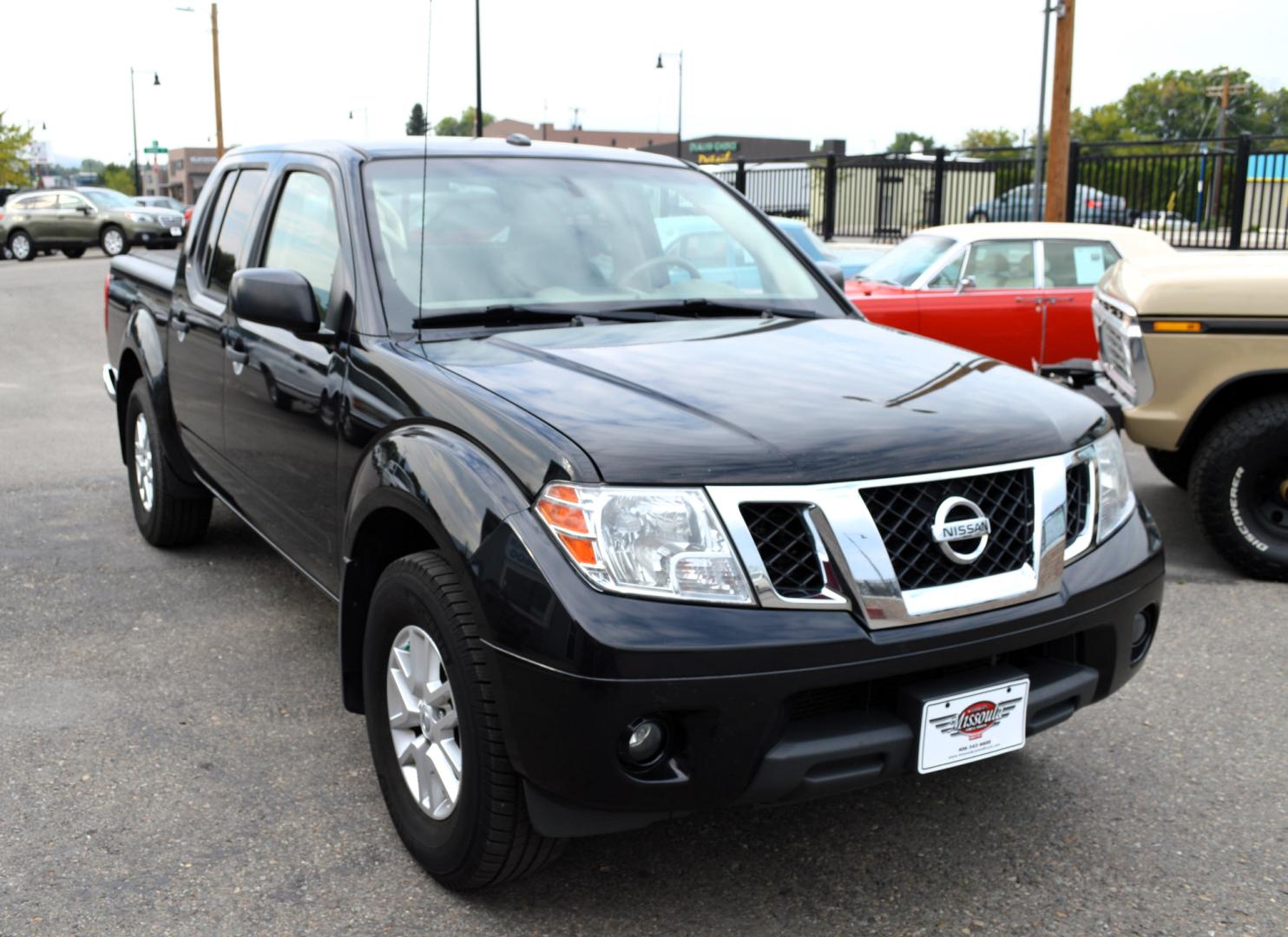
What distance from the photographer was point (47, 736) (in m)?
3.80

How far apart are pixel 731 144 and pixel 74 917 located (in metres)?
108

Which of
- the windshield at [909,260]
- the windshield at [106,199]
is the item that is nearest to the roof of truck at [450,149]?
the windshield at [909,260]

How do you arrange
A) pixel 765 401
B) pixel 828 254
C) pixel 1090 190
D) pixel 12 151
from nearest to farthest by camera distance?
1. pixel 765 401
2. pixel 828 254
3. pixel 1090 190
4. pixel 12 151

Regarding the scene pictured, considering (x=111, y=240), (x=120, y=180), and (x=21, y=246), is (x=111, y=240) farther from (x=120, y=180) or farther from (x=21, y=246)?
(x=120, y=180)

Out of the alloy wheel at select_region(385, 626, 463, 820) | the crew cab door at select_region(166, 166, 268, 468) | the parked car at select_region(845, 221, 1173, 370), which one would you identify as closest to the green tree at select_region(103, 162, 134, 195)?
the parked car at select_region(845, 221, 1173, 370)

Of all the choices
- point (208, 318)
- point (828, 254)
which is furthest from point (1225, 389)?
point (828, 254)

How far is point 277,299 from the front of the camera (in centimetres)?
340

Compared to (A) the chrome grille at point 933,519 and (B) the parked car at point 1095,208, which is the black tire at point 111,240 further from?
(A) the chrome grille at point 933,519

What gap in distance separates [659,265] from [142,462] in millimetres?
3029

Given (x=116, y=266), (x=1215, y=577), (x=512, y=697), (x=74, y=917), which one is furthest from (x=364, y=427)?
(x=1215, y=577)

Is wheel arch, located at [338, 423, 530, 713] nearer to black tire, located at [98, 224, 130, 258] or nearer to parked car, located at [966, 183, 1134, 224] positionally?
parked car, located at [966, 183, 1134, 224]

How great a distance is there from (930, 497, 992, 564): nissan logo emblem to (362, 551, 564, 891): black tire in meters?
0.98

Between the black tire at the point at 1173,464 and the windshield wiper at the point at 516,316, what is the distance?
4001mm

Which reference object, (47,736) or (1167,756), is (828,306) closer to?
(1167,756)
